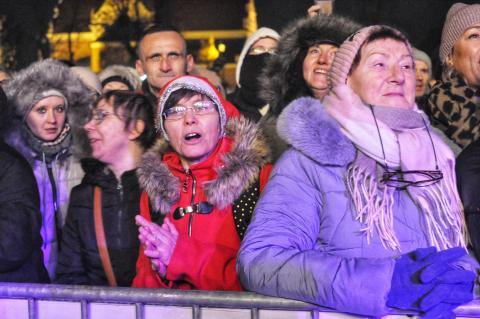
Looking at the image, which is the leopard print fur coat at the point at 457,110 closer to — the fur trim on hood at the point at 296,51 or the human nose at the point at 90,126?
the fur trim on hood at the point at 296,51

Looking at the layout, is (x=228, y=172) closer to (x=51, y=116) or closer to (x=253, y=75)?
(x=51, y=116)

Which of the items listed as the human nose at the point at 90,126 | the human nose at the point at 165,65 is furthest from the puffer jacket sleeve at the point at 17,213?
the human nose at the point at 165,65

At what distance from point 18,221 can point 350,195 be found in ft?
5.05

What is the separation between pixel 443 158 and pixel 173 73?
2.69 meters

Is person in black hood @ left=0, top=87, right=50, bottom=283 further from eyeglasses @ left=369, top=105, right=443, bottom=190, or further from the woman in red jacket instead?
eyeglasses @ left=369, top=105, right=443, bottom=190

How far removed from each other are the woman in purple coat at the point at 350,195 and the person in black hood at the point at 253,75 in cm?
244

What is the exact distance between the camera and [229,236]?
3293 mm

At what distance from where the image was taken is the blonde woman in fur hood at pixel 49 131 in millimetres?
4457

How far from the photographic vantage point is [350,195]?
2.81 m

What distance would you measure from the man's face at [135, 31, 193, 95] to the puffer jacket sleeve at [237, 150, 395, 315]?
→ 8.09 feet

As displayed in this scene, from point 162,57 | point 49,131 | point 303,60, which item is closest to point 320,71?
point 303,60

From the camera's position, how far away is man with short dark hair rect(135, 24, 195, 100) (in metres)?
5.25

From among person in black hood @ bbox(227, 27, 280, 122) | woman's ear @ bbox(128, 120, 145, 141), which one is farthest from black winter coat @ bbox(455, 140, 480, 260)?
person in black hood @ bbox(227, 27, 280, 122)

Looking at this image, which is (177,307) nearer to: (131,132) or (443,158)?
(443,158)
